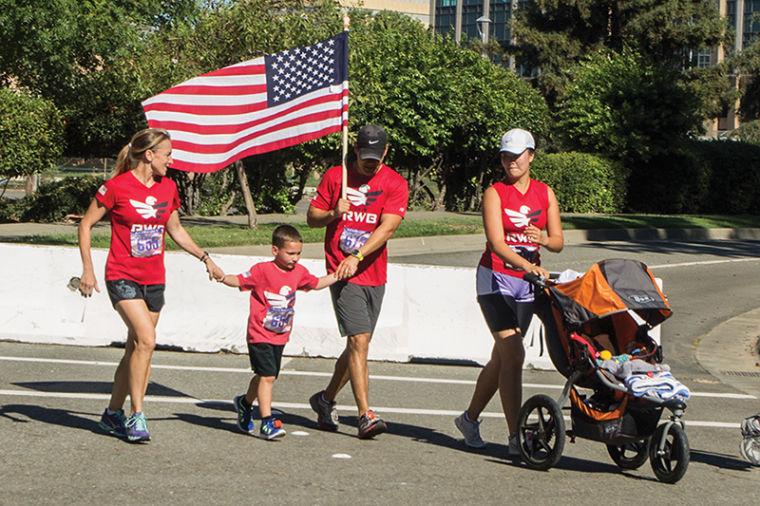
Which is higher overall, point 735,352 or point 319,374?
point 319,374

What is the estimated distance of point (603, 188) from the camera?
35.1 meters

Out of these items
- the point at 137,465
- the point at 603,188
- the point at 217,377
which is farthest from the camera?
the point at 603,188

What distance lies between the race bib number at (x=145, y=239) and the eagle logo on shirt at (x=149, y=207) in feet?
0.24

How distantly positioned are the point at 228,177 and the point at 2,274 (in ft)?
64.8

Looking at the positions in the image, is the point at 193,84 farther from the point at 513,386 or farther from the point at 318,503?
the point at 318,503

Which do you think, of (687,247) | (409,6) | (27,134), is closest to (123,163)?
(687,247)

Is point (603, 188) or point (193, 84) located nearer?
point (193, 84)

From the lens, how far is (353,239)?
7922mm

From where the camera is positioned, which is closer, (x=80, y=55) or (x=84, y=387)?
(x=84, y=387)

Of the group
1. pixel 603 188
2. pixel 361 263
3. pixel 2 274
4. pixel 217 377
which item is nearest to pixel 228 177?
pixel 603 188

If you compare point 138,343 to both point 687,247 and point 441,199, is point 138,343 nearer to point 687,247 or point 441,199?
point 687,247

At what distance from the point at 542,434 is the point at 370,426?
1138 millimetres

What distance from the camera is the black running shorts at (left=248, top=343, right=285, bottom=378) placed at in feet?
25.3

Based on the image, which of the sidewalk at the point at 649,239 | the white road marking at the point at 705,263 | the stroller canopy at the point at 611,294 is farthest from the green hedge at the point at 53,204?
the stroller canopy at the point at 611,294
